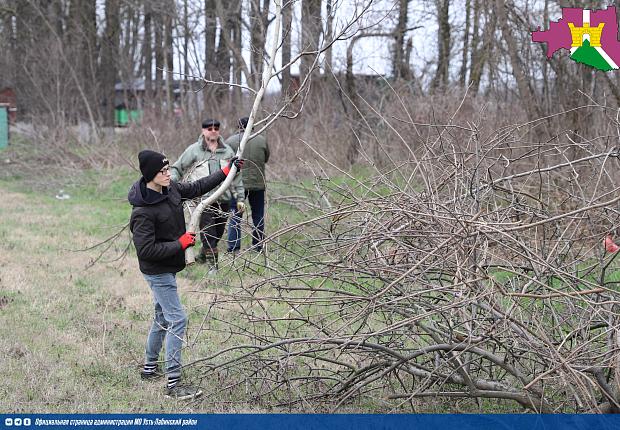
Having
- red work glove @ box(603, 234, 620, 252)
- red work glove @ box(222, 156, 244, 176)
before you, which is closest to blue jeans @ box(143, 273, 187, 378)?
red work glove @ box(222, 156, 244, 176)

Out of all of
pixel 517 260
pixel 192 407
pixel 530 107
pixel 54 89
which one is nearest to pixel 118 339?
pixel 192 407

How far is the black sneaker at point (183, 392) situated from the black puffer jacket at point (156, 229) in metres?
0.73

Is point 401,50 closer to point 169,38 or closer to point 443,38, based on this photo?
point 443,38

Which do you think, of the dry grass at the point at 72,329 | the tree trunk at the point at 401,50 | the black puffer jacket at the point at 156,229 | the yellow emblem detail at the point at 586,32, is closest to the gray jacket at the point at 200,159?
the dry grass at the point at 72,329

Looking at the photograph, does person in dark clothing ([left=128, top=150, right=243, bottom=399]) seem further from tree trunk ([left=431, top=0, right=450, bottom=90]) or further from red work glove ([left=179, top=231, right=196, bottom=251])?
tree trunk ([left=431, top=0, right=450, bottom=90])

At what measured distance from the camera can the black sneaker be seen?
5051mm

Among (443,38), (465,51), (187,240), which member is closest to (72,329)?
(187,240)

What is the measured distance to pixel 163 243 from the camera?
509 cm

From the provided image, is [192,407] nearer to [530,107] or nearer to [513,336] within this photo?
[513,336]

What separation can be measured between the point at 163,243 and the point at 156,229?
0.12 metres

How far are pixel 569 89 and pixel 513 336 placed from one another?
728 centimetres

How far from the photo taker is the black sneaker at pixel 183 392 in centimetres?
505

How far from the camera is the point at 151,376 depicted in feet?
17.9

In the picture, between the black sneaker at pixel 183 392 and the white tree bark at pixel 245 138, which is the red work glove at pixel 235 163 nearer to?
the white tree bark at pixel 245 138
